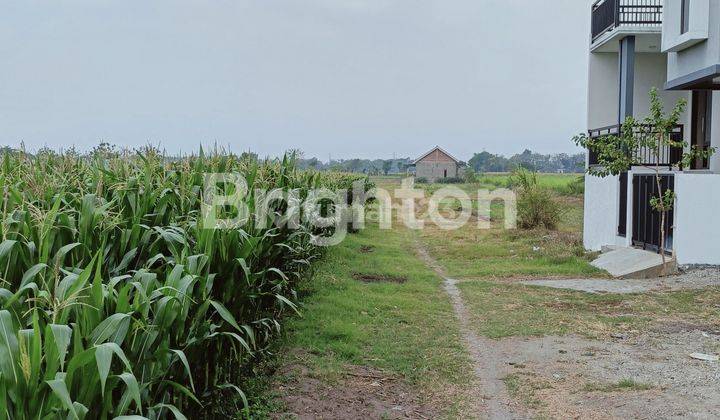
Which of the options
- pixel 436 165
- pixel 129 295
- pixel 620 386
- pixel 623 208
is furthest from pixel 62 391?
pixel 436 165

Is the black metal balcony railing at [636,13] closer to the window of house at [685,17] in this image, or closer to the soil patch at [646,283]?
the window of house at [685,17]

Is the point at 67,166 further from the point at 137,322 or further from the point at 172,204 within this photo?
the point at 137,322

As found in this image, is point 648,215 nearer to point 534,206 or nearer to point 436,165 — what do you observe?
point 534,206

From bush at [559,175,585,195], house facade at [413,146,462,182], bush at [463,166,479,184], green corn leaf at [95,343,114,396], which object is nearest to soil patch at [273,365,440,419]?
green corn leaf at [95,343,114,396]

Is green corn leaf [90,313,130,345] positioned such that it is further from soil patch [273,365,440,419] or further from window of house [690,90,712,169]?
window of house [690,90,712,169]

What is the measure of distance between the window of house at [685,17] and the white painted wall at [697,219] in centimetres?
324

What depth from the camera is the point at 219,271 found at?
4832mm

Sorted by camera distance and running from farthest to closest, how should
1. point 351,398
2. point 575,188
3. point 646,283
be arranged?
point 575,188, point 646,283, point 351,398

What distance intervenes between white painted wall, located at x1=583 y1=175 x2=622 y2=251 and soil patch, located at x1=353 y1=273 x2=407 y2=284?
17.5ft

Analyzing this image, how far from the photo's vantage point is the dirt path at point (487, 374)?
5520 mm

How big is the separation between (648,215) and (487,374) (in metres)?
8.05

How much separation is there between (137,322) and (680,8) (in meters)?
13.3

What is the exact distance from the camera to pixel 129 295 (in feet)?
12.9

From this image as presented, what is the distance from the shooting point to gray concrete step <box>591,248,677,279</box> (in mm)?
11938
